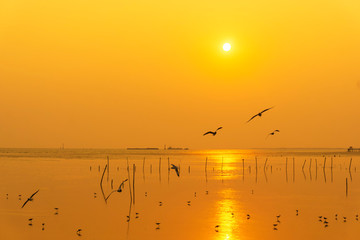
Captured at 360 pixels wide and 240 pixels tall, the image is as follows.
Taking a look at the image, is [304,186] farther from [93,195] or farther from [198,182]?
[93,195]

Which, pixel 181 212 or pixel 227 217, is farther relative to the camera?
pixel 181 212

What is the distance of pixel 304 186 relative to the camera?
199ft

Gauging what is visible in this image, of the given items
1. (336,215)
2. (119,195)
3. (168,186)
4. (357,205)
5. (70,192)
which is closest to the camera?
(336,215)

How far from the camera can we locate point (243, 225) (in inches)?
1247

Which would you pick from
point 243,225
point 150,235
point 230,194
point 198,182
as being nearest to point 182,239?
point 150,235

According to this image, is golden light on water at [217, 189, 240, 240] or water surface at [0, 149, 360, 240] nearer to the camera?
golden light on water at [217, 189, 240, 240]

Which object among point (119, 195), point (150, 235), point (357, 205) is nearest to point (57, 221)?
point (150, 235)

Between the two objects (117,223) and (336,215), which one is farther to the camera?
(336,215)

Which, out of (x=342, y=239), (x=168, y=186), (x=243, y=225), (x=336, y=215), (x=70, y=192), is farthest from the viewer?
(x=168, y=186)

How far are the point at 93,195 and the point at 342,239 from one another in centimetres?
2531

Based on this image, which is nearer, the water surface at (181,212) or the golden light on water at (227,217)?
the golden light on water at (227,217)

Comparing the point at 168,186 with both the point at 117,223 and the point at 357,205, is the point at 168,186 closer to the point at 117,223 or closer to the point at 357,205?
the point at 357,205

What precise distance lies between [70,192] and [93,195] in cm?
351

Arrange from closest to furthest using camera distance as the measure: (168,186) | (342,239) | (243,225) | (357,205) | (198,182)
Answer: (342,239) → (243,225) → (357,205) → (168,186) → (198,182)
